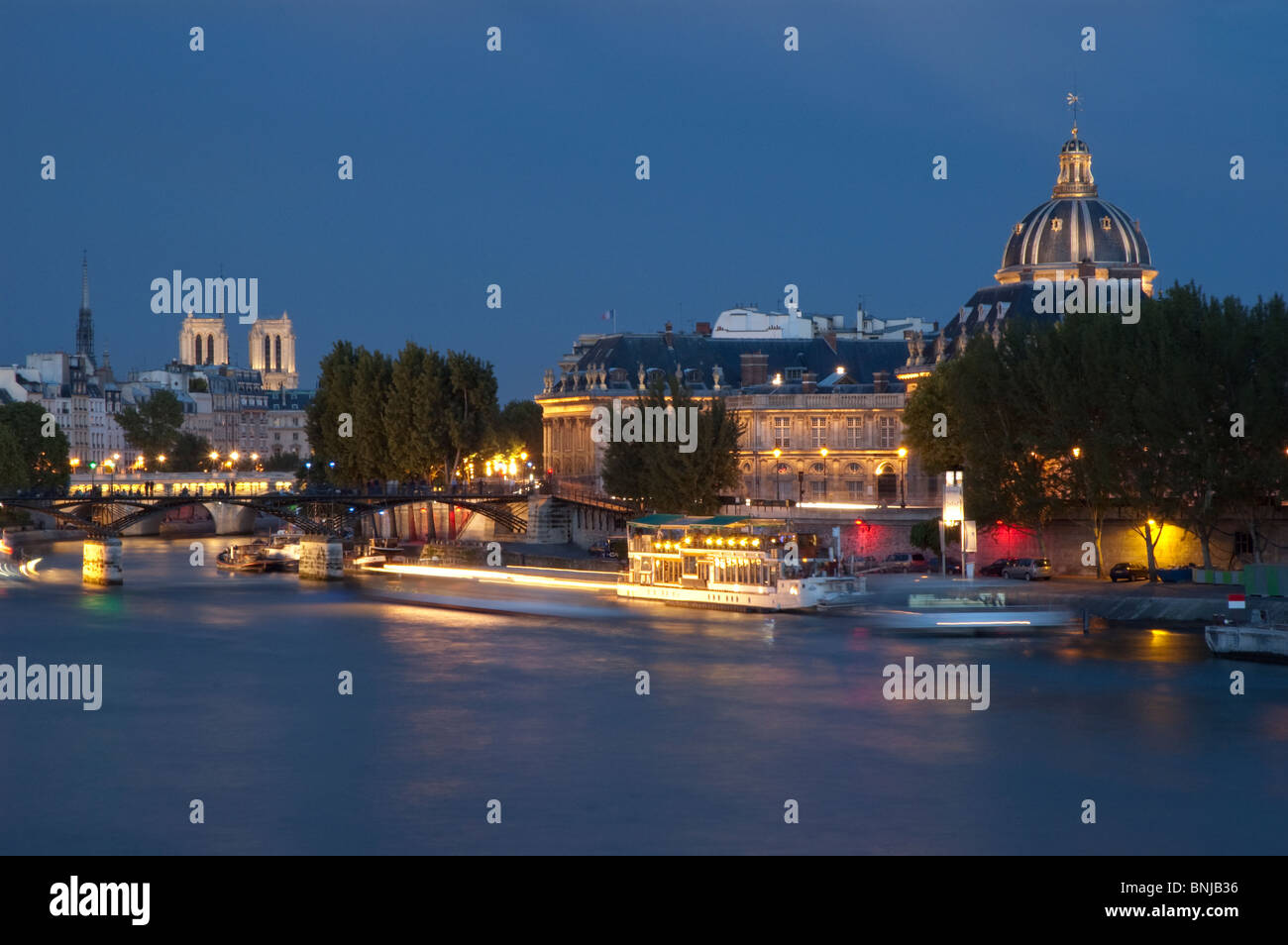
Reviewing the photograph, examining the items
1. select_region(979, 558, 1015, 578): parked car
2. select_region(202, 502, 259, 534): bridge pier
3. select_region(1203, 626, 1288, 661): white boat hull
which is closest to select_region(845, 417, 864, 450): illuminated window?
select_region(979, 558, 1015, 578): parked car

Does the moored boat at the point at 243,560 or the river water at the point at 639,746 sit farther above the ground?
the moored boat at the point at 243,560

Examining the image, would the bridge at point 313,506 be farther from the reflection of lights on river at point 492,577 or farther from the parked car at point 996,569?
the parked car at point 996,569

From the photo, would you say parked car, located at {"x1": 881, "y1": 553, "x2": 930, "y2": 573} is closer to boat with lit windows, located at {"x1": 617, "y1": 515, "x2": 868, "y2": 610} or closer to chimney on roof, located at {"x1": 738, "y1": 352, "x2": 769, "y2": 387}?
boat with lit windows, located at {"x1": 617, "y1": 515, "x2": 868, "y2": 610}

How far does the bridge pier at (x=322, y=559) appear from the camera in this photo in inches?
2837

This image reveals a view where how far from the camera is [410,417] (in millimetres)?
89688

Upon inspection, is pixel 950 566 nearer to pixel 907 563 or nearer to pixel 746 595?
pixel 907 563

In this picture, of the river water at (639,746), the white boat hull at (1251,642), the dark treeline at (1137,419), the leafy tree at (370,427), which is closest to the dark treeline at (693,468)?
the dark treeline at (1137,419)

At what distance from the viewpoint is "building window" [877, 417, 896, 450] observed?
80562 millimetres

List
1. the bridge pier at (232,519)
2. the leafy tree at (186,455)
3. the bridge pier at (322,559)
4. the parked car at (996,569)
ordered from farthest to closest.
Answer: the leafy tree at (186,455) → the bridge pier at (232,519) → the bridge pier at (322,559) → the parked car at (996,569)

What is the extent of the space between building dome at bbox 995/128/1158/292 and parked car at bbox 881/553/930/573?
1982 cm

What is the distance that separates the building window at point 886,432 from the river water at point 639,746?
100 feet

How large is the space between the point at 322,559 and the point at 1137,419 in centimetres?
3214
